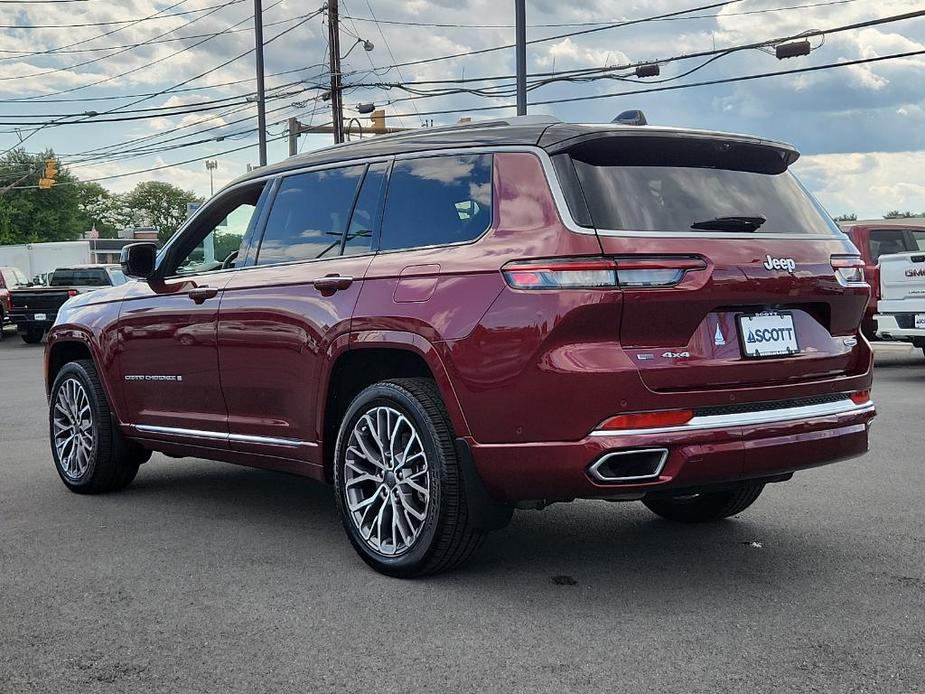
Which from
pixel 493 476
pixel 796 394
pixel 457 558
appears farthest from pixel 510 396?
pixel 796 394

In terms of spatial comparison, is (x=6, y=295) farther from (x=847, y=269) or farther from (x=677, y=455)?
(x=677, y=455)

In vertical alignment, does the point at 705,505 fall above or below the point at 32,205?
below

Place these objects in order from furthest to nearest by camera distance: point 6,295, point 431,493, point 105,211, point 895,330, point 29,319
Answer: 1. point 105,211
2. point 6,295
3. point 29,319
4. point 895,330
5. point 431,493

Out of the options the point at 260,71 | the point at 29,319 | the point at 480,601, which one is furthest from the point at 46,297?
the point at 480,601

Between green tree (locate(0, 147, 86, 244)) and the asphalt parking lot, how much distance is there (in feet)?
236

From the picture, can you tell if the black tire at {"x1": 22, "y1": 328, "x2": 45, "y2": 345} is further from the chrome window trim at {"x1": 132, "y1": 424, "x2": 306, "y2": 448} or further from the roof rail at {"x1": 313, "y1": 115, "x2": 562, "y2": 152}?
the roof rail at {"x1": 313, "y1": 115, "x2": 562, "y2": 152}

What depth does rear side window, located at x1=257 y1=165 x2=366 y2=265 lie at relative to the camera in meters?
5.39

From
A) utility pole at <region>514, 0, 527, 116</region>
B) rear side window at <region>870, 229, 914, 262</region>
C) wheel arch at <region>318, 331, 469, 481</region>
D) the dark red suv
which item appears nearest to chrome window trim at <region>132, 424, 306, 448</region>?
the dark red suv

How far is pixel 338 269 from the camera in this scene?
5137 mm

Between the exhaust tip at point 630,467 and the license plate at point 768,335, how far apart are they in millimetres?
589

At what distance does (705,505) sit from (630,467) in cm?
166

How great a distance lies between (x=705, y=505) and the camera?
225 inches

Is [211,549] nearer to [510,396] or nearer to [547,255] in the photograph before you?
[510,396]

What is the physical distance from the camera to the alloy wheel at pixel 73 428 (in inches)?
273
